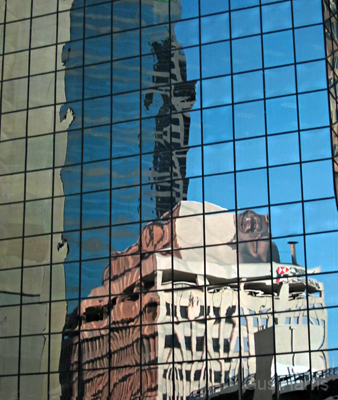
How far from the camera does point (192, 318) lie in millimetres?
37219

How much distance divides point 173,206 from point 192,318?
5.86 metres

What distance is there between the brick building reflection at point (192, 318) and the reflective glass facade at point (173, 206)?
0.22 ft

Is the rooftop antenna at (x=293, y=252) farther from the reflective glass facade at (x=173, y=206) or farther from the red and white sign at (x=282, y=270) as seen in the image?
the red and white sign at (x=282, y=270)

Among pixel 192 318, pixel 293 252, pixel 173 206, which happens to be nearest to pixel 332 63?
pixel 293 252

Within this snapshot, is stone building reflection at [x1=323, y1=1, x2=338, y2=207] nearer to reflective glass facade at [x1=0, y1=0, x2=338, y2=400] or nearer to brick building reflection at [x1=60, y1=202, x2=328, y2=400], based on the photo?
reflective glass facade at [x1=0, y1=0, x2=338, y2=400]

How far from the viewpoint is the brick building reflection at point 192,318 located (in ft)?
117

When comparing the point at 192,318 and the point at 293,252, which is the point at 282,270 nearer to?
the point at 293,252

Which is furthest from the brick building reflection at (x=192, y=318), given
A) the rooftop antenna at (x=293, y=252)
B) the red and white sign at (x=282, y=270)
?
the rooftop antenna at (x=293, y=252)

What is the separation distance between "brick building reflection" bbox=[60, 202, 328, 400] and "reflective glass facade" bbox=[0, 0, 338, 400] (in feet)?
0.22

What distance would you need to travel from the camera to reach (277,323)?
3566 cm

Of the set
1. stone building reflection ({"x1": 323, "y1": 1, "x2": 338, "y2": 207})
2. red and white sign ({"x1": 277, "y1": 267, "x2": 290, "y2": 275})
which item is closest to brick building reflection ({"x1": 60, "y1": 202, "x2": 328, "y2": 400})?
red and white sign ({"x1": 277, "y1": 267, "x2": 290, "y2": 275})

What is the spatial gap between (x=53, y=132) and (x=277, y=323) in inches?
668

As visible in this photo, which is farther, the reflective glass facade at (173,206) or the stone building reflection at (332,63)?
the stone building reflection at (332,63)

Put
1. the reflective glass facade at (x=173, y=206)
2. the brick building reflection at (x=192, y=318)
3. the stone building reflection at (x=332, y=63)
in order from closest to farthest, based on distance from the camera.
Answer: the brick building reflection at (x=192, y=318) < the reflective glass facade at (x=173, y=206) < the stone building reflection at (x=332, y=63)
